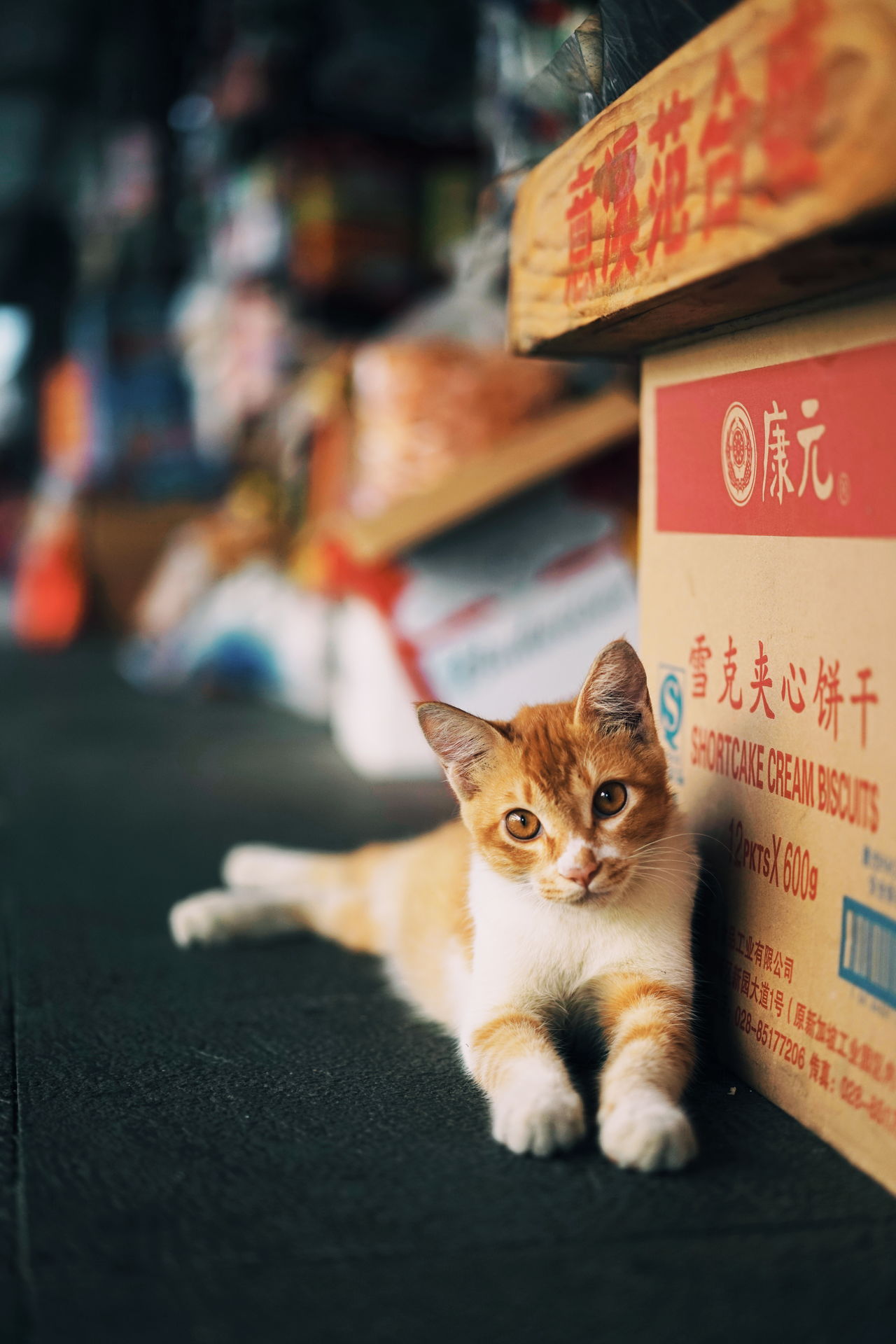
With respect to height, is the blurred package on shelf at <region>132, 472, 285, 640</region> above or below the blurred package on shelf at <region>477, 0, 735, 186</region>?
below

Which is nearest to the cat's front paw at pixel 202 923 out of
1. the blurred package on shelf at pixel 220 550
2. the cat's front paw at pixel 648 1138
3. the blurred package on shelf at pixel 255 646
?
the cat's front paw at pixel 648 1138

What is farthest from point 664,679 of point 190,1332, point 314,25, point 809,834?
point 314,25

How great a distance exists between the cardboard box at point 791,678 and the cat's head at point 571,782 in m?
0.10

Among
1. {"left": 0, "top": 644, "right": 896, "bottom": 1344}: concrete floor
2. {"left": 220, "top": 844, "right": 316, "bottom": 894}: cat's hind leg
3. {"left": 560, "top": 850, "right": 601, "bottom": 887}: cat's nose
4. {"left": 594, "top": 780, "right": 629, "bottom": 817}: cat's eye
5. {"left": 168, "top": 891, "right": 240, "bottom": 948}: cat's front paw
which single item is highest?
{"left": 594, "top": 780, "right": 629, "bottom": 817}: cat's eye

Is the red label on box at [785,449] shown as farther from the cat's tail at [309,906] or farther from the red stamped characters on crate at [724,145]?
the cat's tail at [309,906]

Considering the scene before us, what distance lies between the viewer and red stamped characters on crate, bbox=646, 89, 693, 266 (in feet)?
2.98

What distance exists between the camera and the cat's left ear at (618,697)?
3.61ft

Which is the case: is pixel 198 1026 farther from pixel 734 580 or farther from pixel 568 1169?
pixel 734 580

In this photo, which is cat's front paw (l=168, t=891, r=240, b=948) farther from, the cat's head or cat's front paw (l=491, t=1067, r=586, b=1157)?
cat's front paw (l=491, t=1067, r=586, b=1157)

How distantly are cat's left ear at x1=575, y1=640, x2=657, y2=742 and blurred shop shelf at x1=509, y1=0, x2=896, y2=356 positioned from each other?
30 cm

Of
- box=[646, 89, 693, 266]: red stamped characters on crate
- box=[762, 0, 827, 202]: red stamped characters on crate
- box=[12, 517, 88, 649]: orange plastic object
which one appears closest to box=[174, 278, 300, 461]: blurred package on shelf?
box=[12, 517, 88, 649]: orange plastic object

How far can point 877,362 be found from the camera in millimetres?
905

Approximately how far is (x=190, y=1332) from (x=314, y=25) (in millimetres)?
3509

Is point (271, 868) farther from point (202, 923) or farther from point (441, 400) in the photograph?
point (441, 400)
